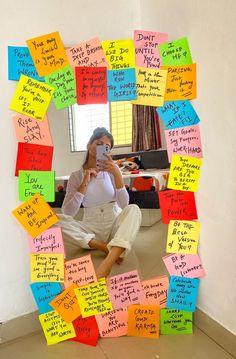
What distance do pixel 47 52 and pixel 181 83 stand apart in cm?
38

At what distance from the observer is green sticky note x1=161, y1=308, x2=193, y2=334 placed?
0.95 metres

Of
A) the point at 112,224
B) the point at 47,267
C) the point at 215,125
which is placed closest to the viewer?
the point at 215,125

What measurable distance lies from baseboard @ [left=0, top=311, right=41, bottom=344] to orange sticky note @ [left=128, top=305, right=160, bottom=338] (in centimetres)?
30

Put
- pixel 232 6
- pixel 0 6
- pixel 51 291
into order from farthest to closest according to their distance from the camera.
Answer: pixel 51 291 → pixel 0 6 → pixel 232 6

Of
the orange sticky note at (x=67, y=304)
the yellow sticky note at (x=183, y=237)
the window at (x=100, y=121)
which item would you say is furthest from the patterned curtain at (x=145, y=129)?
the orange sticky note at (x=67, y=304)

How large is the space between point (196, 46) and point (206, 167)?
0.33m

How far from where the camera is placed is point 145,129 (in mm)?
952

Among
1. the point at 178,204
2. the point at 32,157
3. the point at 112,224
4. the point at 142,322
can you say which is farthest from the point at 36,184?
the point at 142,322

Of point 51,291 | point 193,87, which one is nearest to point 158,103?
point 193,87

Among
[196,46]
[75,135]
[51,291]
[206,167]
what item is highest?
[196,46]

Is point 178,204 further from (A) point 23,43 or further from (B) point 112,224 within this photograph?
(A) point 23,43

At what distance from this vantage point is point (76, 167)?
94cm

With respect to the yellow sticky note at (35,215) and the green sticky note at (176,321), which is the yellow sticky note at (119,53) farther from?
the green sticky note at (176,321)

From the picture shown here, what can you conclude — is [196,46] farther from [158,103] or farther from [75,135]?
[75,135]
